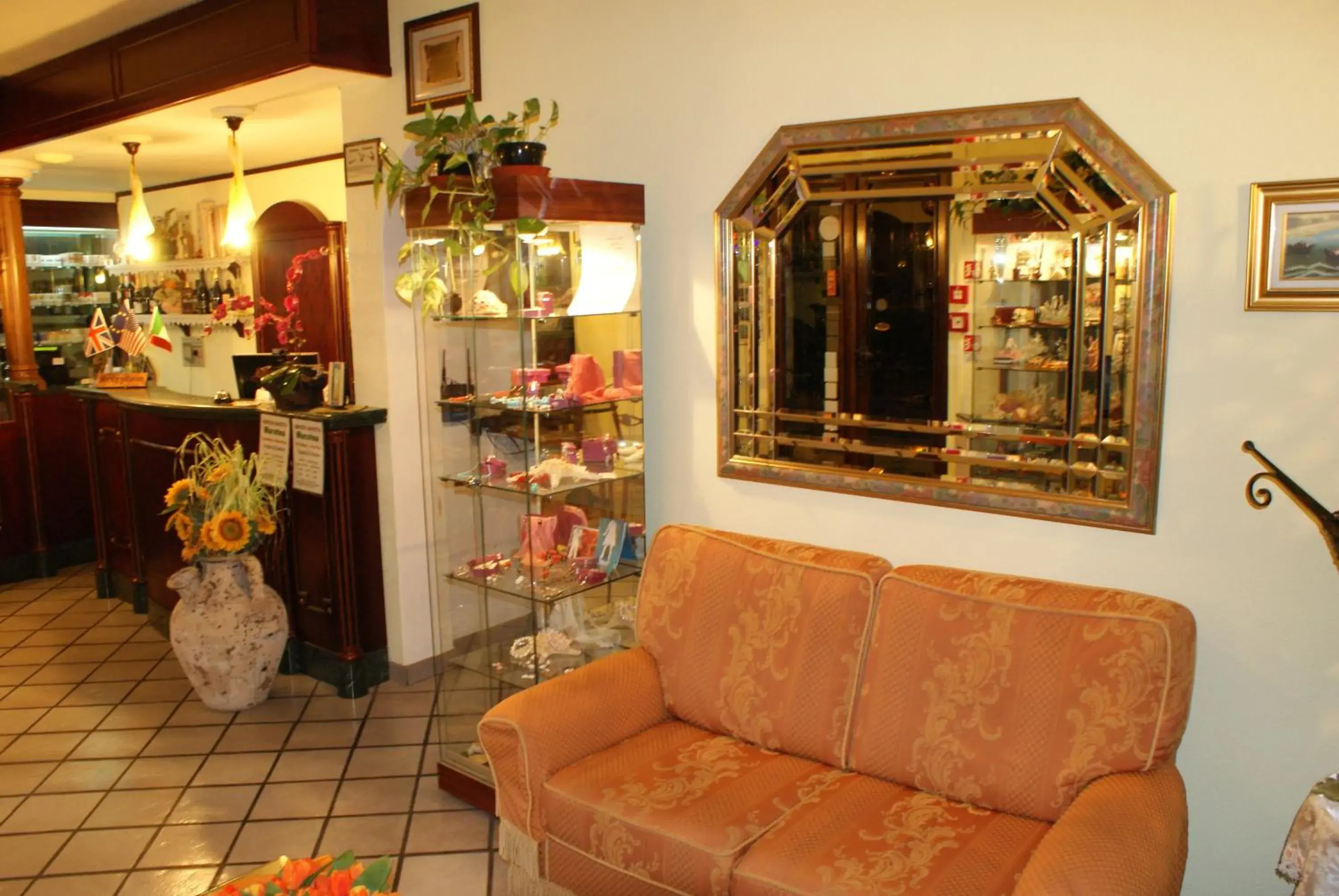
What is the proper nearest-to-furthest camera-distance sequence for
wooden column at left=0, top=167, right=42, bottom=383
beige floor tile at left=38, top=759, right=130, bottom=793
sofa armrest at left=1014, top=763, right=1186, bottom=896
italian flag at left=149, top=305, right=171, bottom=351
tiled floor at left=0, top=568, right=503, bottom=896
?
1. sofa armrest at left=1014, top=763, right=1186, bottom=896
2. tiled floor at left=0, top=568, right=503, bottom=896
3. beige floor tile at left=38, top=759, right=130, bottom=793
4. italian flag at left=149, top=305, right=171, bottom=351
5. wooden column at left=0, top=167, right=42, bottom=383

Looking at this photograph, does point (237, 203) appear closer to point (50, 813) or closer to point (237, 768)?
point (237, 768)

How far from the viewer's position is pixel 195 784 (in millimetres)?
3393

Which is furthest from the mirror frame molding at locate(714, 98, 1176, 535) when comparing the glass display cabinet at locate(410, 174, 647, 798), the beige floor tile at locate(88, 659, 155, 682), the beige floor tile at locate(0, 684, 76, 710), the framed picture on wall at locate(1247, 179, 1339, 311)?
the beige floor tile at locate(0, 684, 76, 710)

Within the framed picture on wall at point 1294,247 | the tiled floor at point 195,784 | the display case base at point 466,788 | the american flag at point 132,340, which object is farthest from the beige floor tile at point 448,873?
the american flag at point 132,340

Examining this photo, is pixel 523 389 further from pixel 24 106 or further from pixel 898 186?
pixel 24 106

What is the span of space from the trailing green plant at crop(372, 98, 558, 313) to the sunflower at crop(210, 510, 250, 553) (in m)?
→ 1.34

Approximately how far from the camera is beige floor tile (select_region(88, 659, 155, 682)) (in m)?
4.34

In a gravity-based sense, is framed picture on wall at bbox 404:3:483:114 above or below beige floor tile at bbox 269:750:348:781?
above

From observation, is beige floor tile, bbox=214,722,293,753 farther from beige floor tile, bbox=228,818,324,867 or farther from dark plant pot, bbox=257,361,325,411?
dark plant pot, bbox=257,361,325,411

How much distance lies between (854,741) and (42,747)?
3.01m

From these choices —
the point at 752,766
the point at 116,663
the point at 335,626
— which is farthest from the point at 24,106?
the point at 752,766

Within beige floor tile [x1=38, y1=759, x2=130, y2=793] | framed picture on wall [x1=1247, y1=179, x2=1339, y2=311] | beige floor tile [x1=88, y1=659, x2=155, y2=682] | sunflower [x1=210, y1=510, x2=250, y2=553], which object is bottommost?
beige floor tile [x1=38, y1=759, x2=130, y2=793]

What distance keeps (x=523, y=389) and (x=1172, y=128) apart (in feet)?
5.61

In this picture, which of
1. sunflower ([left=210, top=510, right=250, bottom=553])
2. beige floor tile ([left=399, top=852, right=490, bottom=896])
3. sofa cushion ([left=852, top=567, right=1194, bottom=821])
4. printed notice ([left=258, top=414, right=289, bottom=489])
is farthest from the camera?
printed notice ([left=258, top=414, right=289, bottom=489])
